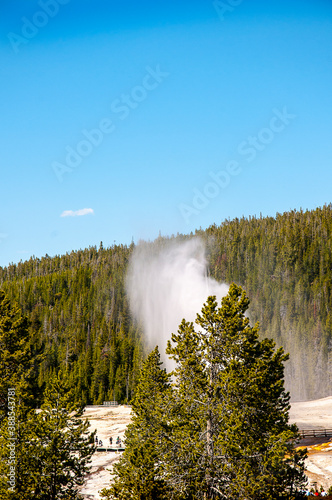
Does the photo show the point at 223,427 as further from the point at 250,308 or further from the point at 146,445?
the point at 250,308

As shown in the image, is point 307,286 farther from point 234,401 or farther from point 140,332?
point 234,401

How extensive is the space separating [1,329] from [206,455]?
65.3 feet

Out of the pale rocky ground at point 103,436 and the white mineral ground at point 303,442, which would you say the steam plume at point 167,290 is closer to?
the pale rocky ground at point 103,436

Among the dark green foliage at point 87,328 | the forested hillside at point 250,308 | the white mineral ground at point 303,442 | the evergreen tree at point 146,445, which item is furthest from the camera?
the forested hillside at point 250,308

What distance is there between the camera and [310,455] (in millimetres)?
47375

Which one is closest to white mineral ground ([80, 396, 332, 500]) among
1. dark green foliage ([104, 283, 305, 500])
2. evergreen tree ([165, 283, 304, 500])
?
dark green foliage ([104, 283, 305, 500])

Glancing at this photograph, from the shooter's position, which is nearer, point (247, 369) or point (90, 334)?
point (247, 369)

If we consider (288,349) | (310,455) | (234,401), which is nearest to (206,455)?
(234,401)

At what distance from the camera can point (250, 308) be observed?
470ft

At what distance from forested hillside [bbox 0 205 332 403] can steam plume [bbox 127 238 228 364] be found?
449cm

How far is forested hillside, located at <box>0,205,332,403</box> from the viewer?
390 ft

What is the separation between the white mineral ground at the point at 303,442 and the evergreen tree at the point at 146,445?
368 centimetres

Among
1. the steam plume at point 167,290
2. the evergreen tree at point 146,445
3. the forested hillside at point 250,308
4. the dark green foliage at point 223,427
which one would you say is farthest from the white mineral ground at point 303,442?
the steam plume at point 167,290

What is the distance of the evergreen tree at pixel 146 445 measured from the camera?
77.9 ft
